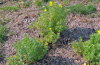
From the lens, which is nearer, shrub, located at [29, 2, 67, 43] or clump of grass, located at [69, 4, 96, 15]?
shrub, located at [29, 2, 67, 43]

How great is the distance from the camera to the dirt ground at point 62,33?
9.89ft

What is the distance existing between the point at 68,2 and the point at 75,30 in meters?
1.81

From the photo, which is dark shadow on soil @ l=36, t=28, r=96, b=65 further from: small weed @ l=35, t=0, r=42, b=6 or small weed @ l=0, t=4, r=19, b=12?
small weed @ l=0, t=4, r=19, b=12

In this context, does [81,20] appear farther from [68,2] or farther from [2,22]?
[2,22]

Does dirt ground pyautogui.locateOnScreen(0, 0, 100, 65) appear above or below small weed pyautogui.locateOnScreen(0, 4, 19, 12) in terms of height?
below

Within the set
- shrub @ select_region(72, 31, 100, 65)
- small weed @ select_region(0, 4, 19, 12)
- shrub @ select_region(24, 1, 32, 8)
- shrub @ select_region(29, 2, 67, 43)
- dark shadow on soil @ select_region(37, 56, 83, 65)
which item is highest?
shrub @ select_region(24, 1, 32, 8)

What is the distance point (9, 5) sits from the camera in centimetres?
507

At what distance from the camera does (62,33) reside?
3.60 metres

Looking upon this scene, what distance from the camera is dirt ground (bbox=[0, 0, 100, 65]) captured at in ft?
9.89

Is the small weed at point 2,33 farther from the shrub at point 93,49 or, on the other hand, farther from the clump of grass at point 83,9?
the clump of grass at point 83,9

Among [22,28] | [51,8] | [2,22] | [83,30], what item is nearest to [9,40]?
[22,28]

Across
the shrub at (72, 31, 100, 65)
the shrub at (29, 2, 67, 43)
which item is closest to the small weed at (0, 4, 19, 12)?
the shrub at (29, 2, 67, 43)

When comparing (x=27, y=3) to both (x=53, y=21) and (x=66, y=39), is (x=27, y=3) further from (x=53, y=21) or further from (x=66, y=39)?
(x=66, y=39)

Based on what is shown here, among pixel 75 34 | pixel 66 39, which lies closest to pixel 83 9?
pixel 75 34
